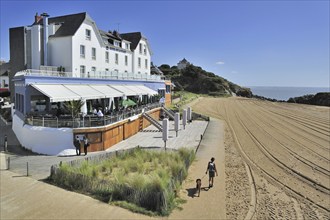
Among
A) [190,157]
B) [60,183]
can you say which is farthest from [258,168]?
[60,183]

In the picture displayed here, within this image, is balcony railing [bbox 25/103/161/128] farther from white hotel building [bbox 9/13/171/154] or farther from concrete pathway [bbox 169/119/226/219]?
concrete pathway [bbox 169/119/226/219]

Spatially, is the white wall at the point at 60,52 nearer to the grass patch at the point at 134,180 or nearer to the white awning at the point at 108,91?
the white awning at the point at 108,91

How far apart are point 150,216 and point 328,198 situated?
30.6 ft

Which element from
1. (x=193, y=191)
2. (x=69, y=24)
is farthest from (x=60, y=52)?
(x=193, y=191)

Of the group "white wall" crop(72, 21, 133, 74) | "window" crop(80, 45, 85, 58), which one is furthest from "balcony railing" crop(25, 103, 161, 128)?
"window" crop(80, 45, 85, 58)

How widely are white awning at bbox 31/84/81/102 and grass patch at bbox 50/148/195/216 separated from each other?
7362 mm

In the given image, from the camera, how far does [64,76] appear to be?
2653cm

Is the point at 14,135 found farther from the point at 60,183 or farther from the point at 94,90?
the point at 60,183

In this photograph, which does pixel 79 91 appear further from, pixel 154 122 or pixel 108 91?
pixel 154 122

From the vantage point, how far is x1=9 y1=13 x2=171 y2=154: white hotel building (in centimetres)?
2095

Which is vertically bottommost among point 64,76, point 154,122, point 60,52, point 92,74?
point 154,122

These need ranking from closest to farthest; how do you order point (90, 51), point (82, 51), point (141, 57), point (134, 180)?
point (134, 180) → point (82, 51) → point (90, 51) → point (141, 57)

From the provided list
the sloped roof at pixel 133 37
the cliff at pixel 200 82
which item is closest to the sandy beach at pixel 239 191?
the sloped roof at pixel 133 37

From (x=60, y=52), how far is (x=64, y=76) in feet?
18.0
